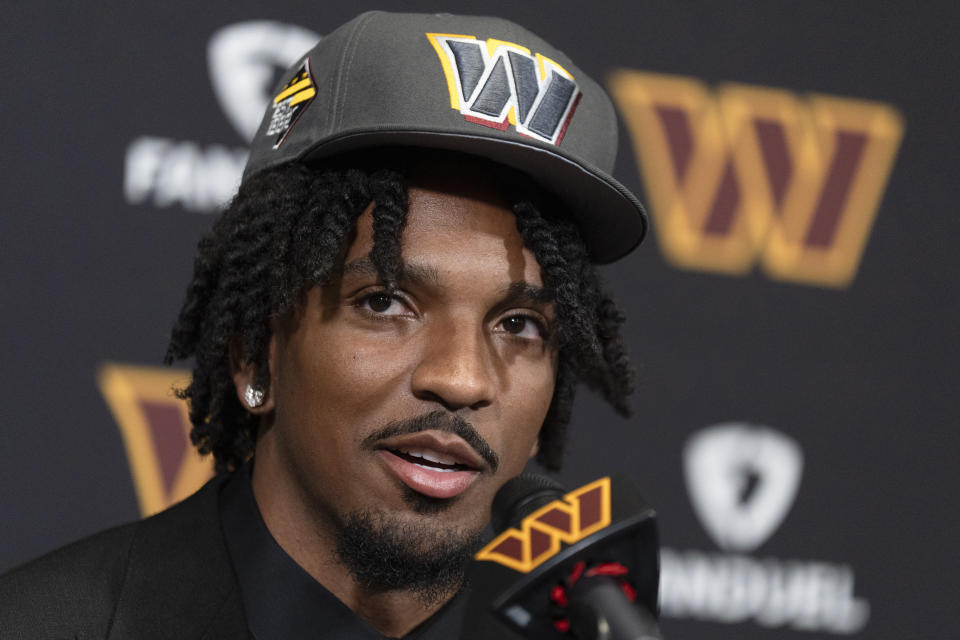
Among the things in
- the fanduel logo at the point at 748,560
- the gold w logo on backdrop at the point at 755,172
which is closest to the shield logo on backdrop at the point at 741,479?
the fanduel logo at the point at 748,560

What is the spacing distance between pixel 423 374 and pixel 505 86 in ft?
0.99

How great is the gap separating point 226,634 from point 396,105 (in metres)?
0.53

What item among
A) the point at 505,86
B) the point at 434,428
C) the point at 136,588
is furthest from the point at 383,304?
the point at 136,588

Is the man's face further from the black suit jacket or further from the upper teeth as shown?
the black suit jacket

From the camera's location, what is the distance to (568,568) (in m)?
0.63

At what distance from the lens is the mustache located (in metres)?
1.05

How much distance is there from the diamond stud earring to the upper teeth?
0.68ft

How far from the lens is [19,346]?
1.60m

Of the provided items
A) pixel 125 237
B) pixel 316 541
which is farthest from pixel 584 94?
pixel 125 237

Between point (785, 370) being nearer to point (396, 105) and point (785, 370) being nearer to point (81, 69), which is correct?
point (396, 105)

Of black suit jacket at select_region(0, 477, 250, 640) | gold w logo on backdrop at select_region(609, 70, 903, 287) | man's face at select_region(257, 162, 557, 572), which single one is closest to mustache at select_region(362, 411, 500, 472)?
man's face at select_region(257, 162, 557, 572)

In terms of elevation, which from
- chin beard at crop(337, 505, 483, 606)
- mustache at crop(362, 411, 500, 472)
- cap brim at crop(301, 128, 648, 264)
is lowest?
chin beard at crop(337, 505, 483, 606)

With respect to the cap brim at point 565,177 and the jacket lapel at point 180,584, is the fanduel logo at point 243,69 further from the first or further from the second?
the jacket lapel at point 180,584

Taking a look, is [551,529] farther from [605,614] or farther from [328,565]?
[328,565]
